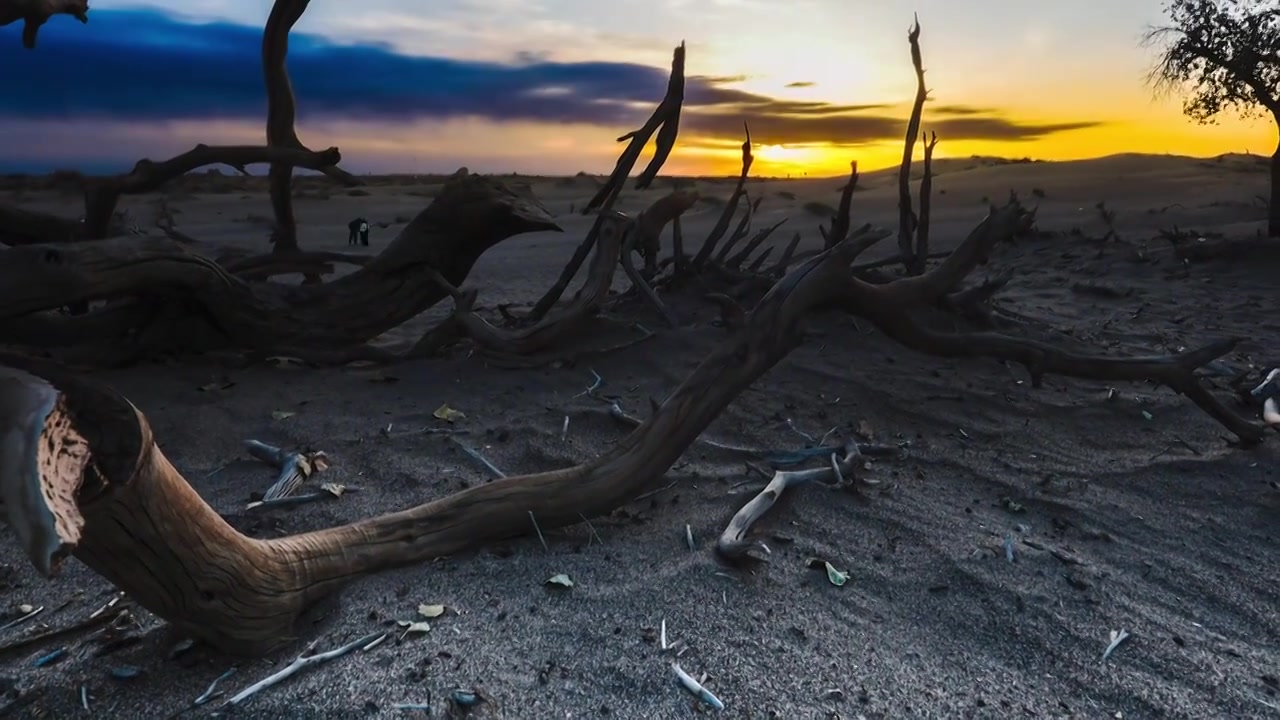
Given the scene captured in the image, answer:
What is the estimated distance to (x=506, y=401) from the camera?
4.60 meters

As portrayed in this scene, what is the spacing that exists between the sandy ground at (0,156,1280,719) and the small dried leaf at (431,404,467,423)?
1.9 inches


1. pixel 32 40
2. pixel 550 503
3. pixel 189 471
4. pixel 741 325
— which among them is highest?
pixel 32 40

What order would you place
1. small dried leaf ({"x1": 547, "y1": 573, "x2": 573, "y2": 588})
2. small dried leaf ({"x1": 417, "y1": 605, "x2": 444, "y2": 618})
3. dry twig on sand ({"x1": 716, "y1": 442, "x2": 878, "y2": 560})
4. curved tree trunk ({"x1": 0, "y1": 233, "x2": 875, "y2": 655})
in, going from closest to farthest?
curved tree trunk ({"x1": 0, "y1": 233, "x2": 875, "y2": 655})
small dried leaf ({"x1": 417, "y1": 605, "x2": 444, "y2": 618})
small dried leaf ({"x1": 547, "y1": 573, "x2": 573, "y2": 588})
dry twig on sand ({"x1": 716, "y1": 442, "x2": 878, "y2": 560})

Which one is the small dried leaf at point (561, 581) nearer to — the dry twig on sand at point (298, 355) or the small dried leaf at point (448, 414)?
the dry twig on sand at point (298, 355)

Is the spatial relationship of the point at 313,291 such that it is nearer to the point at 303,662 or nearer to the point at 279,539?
the point at 279,539

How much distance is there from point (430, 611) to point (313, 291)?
313 centimetres

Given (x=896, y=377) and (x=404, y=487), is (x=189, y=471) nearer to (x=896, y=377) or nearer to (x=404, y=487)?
(x=404, y=487)

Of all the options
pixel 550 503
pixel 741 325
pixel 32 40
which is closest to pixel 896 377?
pixel 741 325

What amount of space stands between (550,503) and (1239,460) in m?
3.12

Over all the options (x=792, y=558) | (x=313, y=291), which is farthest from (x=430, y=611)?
(x=313, y=291)

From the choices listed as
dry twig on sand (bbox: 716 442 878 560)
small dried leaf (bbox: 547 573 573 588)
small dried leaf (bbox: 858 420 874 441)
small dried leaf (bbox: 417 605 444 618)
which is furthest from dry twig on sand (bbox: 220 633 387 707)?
small dried leaf (bbox: 858 420 874 441)

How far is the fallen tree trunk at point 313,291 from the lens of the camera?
4.56 meters

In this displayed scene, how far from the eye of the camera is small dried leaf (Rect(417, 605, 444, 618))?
244 centimetres

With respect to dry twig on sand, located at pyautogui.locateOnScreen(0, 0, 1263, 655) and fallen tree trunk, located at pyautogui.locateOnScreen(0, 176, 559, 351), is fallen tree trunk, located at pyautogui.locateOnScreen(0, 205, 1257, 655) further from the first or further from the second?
fallen tree trunk, located at pyautogui.locateOnScreen(0, 176, 559, 351)
